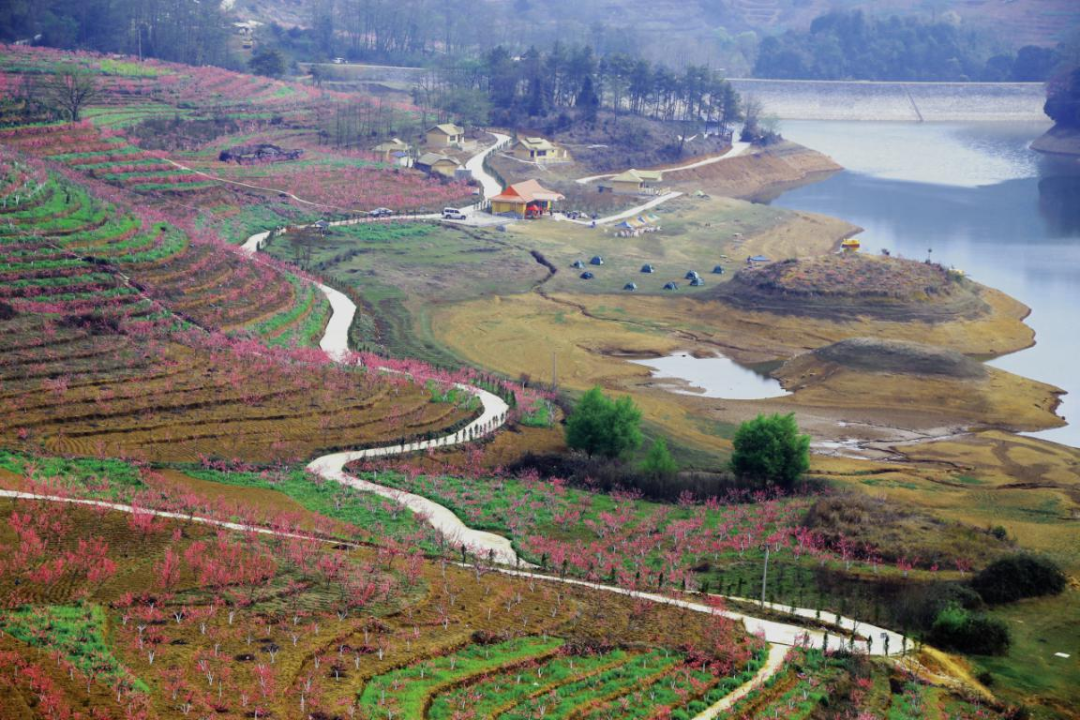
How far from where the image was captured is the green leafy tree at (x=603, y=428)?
5272 cm

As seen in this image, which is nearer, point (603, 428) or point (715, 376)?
point (603, 428)

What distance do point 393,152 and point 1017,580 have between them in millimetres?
102746

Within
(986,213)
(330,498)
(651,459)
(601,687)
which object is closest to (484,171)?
(986,213)

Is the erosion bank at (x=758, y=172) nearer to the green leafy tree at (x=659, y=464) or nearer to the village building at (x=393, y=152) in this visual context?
the village building at (x=393, y=152)

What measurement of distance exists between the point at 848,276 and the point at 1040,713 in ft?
195

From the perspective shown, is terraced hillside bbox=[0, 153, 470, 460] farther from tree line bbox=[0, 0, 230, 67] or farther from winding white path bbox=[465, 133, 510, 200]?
tree line bbox=[0, 0, 230, 67]

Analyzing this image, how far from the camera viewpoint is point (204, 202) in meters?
97.7

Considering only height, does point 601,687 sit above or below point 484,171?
below

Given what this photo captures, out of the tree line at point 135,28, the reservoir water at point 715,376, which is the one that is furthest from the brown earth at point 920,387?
the tree line at point 135,28

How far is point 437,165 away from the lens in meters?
126

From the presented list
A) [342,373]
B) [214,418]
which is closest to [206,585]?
[214,418]

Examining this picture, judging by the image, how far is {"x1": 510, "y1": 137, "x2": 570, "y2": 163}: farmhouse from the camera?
13825 centimetres

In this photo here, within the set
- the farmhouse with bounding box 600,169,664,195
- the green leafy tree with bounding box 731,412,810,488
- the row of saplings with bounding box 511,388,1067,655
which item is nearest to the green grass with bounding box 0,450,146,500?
the row of saplings with bounding box 511,388,1067,655

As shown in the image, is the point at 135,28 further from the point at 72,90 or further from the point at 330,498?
the point at 330,498
